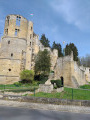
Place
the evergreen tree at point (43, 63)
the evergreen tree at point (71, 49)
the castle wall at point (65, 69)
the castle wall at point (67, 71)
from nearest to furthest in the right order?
the castle wall at point (67, 71)
the castle wall at point (65, 69)
the evergreen tree at point (43, 63)
the evergreen tree at point (71, 49)

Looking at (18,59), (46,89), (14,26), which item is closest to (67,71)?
(46,89)

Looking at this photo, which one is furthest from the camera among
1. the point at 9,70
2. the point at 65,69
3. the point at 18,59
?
the point at 18,59

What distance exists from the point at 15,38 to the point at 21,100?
19.8 meters

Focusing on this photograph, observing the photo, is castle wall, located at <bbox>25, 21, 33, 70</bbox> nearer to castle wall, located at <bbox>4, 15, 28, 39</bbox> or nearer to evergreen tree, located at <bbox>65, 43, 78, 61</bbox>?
castle wall, located at <bbox>4, 15, 28, 39</bbox>

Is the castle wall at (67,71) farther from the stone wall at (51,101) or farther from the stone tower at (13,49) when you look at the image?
the stone wall at (51,101)

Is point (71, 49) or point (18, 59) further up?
point (71, 49)

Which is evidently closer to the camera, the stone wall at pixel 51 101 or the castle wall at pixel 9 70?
the stone wall at pixel 51 101

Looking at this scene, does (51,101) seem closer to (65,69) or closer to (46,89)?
(46,89)

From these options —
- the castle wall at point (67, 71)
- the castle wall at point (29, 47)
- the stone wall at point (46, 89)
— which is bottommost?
the stone wall at point (46, 89)

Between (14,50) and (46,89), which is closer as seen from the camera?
(46,89)

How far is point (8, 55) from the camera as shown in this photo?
23281mm

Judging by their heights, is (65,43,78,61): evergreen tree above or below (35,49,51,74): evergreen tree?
above

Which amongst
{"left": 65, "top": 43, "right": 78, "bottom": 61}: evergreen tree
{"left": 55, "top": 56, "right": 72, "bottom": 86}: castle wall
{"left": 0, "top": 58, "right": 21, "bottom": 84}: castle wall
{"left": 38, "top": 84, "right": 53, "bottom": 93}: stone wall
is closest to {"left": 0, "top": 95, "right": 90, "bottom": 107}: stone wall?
{"left": 38, "top": 84, "right": 53, "bottom": 93}: stone wall

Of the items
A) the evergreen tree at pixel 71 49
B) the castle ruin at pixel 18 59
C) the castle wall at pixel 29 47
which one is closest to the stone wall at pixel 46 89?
the castle ruin at pixel 18 59
